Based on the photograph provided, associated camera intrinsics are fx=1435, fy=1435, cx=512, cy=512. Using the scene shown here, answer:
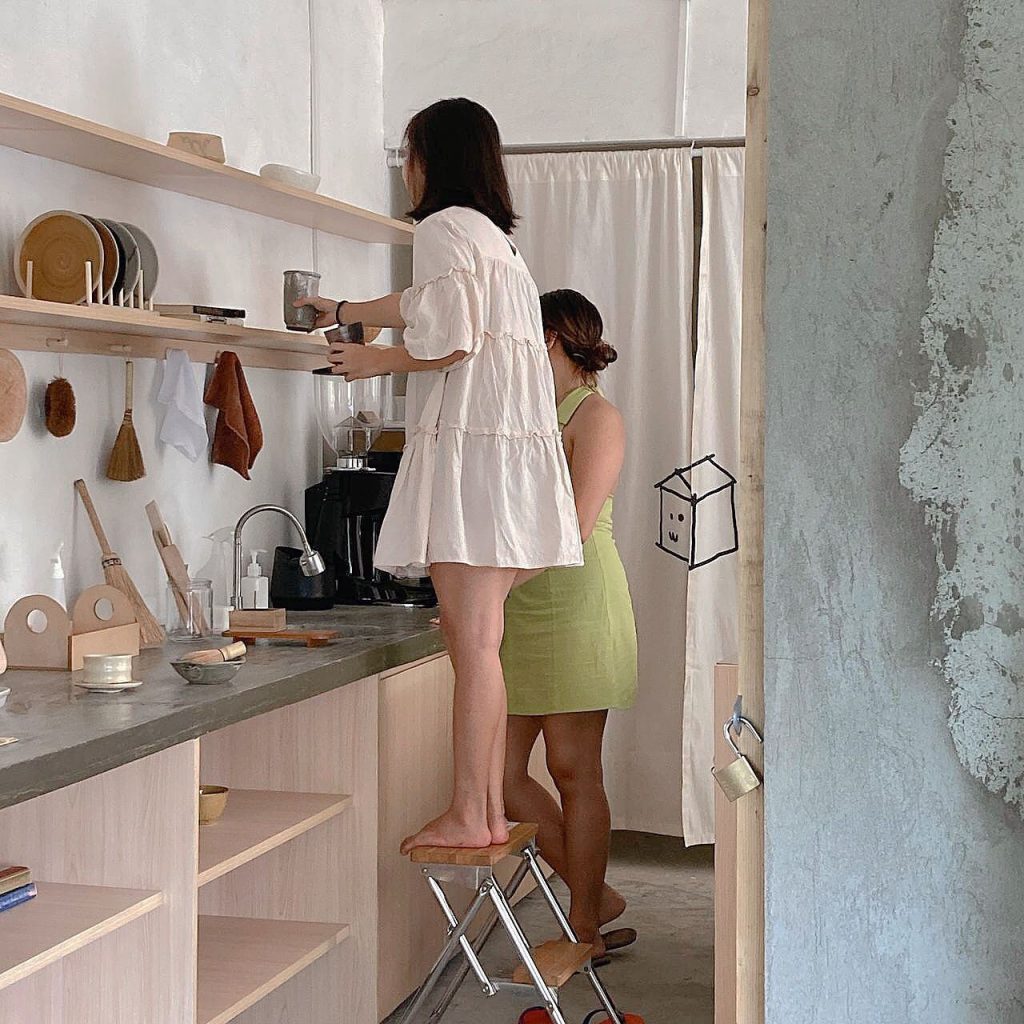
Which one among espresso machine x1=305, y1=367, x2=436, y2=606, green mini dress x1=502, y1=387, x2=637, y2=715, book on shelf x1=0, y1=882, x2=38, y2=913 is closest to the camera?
book on shelf x1=0, y1=882, x2=38, y2=913

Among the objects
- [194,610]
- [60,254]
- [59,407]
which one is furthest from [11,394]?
[194,610]

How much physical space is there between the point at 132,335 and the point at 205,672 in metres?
0.95

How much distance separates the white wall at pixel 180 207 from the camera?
2.87 metres

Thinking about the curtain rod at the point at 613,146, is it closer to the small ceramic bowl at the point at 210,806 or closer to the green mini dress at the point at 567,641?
the green mini dress at the point at 567,641

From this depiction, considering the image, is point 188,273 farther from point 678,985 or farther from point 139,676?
point 678,985

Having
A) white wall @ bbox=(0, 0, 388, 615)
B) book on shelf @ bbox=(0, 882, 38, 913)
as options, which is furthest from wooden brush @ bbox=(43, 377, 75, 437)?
book on shelf @ bbox=(0, 882, 38, 913)

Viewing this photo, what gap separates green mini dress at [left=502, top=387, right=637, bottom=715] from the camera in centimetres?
329

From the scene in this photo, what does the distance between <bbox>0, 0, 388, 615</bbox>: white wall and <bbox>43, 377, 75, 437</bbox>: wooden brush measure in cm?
3

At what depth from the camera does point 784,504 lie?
4.96ft

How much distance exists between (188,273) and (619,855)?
7.74 ft

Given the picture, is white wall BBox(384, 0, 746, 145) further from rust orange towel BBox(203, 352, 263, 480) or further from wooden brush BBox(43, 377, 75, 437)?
wooden brush BBox(43, 377, 75, 437)

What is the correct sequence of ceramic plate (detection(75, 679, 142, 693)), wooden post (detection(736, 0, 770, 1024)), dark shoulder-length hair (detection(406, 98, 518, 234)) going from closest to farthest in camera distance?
1. wooden post (detection(736, 0, 770, 1024))
2. ceramic plate (detection(75, 679, 142, 693))
3. dark shoulder-length hair (detection(406, 98, 518, 234))

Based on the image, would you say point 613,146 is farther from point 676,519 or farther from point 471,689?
point 471,689

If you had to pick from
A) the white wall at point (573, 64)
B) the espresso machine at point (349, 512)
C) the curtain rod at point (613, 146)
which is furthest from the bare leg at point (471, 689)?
the white wall at point (573, 64)
